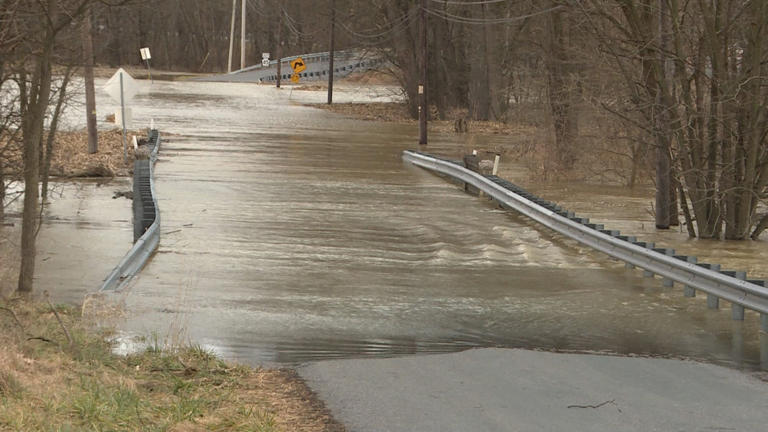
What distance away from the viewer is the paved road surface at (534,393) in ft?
23.7

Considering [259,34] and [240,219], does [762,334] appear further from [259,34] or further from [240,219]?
[259,34]

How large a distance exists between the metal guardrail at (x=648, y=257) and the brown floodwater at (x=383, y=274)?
230mm

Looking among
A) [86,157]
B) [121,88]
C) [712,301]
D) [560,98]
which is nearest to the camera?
[712,301]

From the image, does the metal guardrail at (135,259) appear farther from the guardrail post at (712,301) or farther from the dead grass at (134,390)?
the guardrail post at (712,301)

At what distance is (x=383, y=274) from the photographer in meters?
14.1

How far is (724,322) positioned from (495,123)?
149 ft

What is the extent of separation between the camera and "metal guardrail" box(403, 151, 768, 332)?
1088cm

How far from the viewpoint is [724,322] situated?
1138 centimetres

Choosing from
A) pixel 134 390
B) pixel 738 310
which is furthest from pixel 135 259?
pixel 738 310

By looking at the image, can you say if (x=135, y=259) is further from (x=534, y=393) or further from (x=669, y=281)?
(x=534, y=393)

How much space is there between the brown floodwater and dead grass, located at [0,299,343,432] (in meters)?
0.94

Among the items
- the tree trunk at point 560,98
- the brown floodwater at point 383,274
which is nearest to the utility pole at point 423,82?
the tree trunk at point 560,98

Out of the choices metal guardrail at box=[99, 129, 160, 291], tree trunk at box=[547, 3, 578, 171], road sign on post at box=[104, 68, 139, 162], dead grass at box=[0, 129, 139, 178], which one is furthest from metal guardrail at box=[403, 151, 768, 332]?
road sign on post at box=[104, 68, 139, 162]

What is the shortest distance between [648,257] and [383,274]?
324 centimetres
